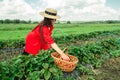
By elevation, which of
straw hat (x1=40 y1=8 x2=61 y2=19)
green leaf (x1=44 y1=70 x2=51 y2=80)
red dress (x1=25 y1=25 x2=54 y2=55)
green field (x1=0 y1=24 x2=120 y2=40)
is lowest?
green field (x1=0 y1=24 x2=120 y2=40)

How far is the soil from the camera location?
5.96m

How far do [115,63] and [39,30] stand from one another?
3.64 m

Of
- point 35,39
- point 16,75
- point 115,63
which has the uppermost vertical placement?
point 35,39

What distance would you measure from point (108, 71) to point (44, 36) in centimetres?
268

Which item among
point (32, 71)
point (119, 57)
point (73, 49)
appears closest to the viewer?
point (32, 71)

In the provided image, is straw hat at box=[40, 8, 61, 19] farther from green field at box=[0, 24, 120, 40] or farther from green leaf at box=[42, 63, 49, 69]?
green field at box=[0, 24, 120, 40]

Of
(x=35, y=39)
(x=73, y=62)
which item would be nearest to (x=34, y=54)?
(x=35, y=39)

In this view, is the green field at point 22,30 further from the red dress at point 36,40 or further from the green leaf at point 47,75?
the green leaf at point 47,75

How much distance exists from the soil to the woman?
133 cm

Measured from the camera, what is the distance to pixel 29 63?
15.5ft

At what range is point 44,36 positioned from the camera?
187 inches

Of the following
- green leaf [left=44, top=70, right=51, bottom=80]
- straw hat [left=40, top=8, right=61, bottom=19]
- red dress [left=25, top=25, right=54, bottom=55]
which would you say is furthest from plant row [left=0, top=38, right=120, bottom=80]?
straw hat [left=40, top=8, right=61, bottom=19]

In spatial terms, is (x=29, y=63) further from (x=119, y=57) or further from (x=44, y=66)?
(x=119, y=57)

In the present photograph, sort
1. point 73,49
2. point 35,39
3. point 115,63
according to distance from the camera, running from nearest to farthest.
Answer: point 35,39 → point 73,49 → point 115,63
